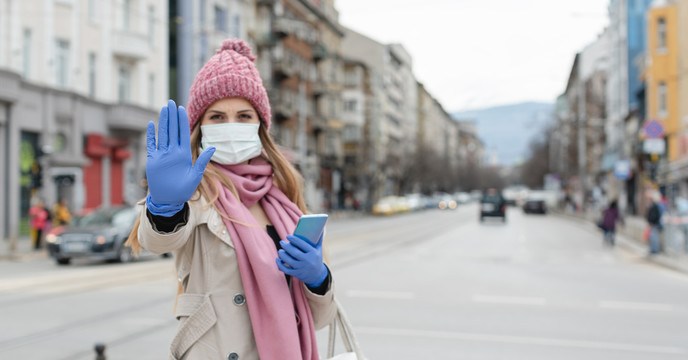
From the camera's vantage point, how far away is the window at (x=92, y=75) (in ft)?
100

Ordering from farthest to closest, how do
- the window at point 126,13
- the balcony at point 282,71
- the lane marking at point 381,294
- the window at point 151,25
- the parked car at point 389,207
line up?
the parked car at point 389,207 → the balcony at point 282,71 → the window at point 151,25 → the window at point 126,13 → the lane marking at point 381,294

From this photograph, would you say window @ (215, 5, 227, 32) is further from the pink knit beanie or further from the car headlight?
the pink knit beanie

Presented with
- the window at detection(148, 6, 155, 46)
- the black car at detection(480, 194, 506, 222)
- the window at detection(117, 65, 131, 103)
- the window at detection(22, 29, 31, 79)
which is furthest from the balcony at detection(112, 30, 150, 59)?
the black car at detection(480, 194, 506, 222)

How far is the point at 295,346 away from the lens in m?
2.50

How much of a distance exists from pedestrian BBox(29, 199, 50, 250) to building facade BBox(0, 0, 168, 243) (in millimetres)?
1067

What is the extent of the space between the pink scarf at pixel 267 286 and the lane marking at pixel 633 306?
879cm

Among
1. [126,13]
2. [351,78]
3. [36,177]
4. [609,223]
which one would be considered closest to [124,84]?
[126,13]

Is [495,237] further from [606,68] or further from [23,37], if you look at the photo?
[606,68]

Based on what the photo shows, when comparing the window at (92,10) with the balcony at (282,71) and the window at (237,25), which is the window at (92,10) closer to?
the window at (237,25)

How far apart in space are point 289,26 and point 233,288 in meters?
54.2

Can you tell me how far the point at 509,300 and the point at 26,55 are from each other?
22486 mm

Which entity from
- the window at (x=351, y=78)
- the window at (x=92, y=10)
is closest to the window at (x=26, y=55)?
the window at (x=92, y=10)

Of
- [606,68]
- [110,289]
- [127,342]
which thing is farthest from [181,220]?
[606,68]

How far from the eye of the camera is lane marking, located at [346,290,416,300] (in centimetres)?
1120
